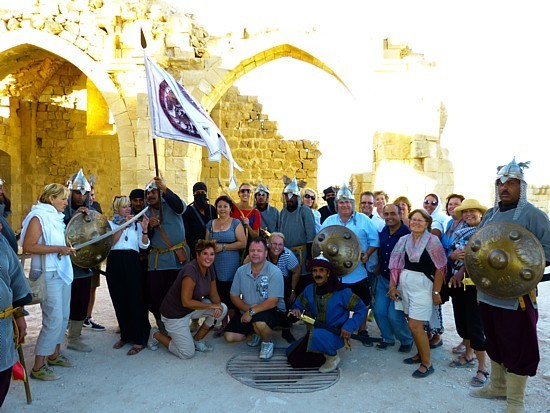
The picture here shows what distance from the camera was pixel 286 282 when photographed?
511 centimetres

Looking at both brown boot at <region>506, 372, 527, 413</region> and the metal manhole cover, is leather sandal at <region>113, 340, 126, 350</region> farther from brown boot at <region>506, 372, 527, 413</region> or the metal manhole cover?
brown boot at <region>506, 372, 527, 413</region>

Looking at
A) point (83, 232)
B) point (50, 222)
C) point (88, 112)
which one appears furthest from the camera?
point (88, 112)

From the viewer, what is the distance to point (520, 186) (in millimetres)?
3229

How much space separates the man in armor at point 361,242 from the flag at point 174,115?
1.49 m

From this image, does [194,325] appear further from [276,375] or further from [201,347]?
[276,375]

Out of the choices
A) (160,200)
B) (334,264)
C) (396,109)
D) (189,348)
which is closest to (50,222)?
(160,200)

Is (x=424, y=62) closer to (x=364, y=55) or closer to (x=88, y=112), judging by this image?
(x=364, y=55)

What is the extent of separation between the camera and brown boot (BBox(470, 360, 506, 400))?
11.5ft

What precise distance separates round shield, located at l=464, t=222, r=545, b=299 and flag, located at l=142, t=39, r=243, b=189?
8.69ft

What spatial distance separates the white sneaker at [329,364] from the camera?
4078 mm

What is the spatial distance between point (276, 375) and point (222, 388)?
0.55m

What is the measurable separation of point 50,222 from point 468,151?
47.3m

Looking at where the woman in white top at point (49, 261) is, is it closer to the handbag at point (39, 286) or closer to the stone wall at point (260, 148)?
the handbag at point (39, 286)

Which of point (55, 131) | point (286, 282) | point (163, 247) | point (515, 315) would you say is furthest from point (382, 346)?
point (55, 131)
